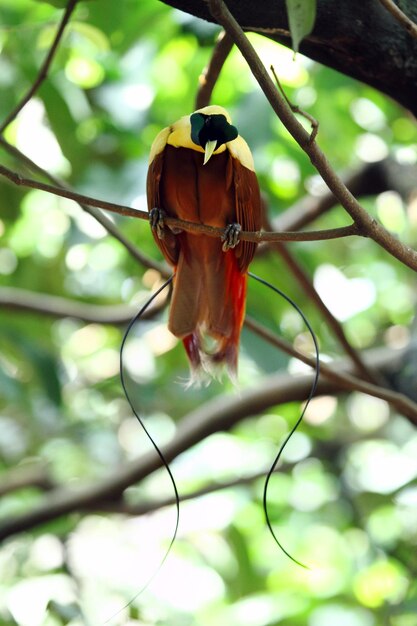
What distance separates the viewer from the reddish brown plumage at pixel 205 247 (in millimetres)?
1593

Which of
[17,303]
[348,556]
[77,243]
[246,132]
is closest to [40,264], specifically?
[77,243]

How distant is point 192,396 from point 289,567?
2.40 feet

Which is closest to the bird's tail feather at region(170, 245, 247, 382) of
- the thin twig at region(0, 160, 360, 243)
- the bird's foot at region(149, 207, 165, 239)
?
the bird's foot at region(149, 207, 165, 239)

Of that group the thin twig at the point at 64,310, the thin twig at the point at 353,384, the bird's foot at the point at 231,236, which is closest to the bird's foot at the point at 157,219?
the bird's foot at the point at 231,236

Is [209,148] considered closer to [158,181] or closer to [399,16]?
[158,181]

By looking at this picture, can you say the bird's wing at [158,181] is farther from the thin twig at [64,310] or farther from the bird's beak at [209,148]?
the thin twig at [64,310]

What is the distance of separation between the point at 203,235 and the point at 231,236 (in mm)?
184

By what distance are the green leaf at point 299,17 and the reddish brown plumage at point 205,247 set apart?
374mm

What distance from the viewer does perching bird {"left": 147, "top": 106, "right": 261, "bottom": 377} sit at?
5.16 feet

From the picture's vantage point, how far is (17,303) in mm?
2553

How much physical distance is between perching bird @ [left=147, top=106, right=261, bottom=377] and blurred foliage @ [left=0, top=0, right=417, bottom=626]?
1.46 feet

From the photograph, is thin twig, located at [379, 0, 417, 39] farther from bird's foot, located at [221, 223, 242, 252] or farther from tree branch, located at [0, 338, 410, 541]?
tree branch, located at [0, 338, 410, 541]

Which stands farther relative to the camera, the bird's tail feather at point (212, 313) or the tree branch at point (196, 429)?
the tree branch at point (196, 429)

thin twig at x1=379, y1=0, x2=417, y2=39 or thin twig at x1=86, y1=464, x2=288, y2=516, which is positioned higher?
thin twig at x1=86, y1=464, x2=288, y2=516
